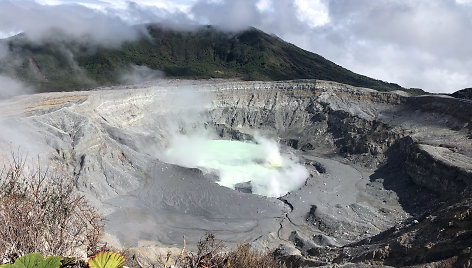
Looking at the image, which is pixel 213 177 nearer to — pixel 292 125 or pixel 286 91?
pixel 292 125

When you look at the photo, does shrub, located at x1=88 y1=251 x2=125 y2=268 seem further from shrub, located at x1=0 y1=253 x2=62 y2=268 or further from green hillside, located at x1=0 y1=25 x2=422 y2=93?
green hillside, located at x1=0 y1=25 x2=422 y2=93

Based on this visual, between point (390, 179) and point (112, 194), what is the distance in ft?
108

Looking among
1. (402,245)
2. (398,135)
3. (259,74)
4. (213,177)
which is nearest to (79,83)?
(259,74)

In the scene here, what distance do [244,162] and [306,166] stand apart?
8886 mm

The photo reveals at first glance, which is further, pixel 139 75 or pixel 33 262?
pixel 139 75

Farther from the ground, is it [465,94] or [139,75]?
[465,94]

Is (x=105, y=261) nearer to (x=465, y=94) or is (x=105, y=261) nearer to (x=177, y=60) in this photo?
(x=465, y=94)

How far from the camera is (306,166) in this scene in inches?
1976

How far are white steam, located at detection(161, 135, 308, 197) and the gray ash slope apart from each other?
2.19 m

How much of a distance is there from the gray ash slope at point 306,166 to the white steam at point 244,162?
2.19 meters

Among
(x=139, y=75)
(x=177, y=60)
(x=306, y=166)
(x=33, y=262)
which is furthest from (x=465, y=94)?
(x=177, y=60)

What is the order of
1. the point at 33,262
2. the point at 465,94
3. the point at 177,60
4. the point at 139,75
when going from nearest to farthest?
the point at 33,262, the point at 465,94, the point at 139,75, the point at 177,60

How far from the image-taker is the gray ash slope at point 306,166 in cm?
3064

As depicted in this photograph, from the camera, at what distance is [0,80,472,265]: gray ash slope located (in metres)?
30.6
